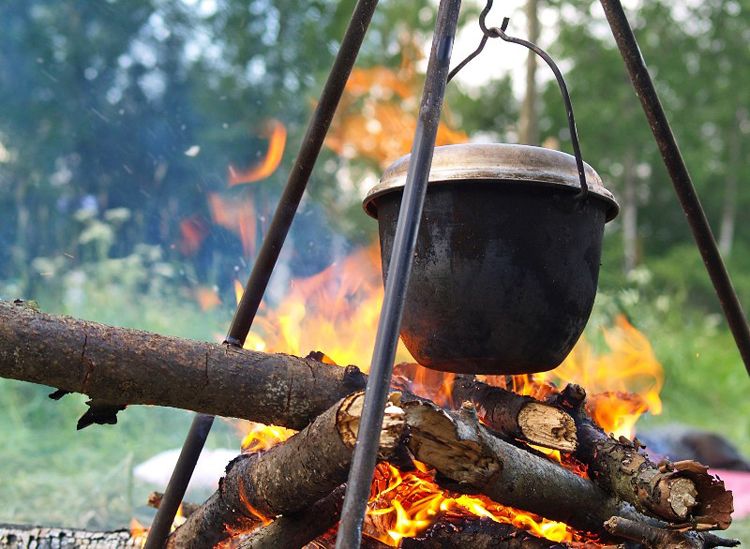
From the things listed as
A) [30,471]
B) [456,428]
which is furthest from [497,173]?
[30,471]

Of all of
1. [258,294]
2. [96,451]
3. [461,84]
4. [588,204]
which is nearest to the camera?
[588,204]

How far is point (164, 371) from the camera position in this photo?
6.09 feet

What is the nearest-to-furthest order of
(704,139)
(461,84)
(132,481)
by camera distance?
(132,481) < (461,84) < (704,139)

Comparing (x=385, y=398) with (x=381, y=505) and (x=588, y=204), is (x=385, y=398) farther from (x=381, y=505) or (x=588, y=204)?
(x=588, y=204)

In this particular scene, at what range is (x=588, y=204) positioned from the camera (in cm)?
211

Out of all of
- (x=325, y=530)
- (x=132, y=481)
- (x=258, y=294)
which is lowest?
(x=325, y=530)

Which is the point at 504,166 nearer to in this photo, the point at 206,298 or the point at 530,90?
the point at 206,298

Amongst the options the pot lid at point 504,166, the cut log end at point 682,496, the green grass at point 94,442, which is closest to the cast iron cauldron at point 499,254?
the pot lid at point 504,166

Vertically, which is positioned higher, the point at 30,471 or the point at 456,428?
the point at 30,471

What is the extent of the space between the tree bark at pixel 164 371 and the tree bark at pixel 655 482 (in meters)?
0.77

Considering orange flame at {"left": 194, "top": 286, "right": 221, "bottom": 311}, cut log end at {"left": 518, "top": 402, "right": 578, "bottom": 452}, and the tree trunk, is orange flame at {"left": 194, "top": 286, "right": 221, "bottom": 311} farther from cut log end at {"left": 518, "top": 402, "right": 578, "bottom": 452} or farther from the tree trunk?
cut log end at {"left": 518, "top": 402, "right": 578, "bottom": 452}

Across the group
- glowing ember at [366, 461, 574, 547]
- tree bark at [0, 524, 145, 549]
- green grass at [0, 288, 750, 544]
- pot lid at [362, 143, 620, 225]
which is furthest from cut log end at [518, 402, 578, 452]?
green grass at [0, 288, 750, 544]

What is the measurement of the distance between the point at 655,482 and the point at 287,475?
0.99 meters

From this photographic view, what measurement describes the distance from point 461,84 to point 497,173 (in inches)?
551
